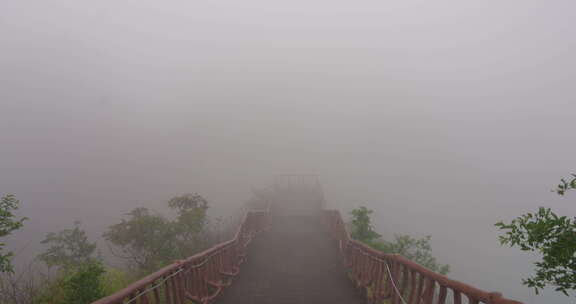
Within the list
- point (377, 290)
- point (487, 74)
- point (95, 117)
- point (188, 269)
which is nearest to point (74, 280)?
point (188, 269)

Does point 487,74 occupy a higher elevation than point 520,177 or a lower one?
higher

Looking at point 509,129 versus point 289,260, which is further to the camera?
point 509,129

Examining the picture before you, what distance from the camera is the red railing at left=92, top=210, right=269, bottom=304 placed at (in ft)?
7.77

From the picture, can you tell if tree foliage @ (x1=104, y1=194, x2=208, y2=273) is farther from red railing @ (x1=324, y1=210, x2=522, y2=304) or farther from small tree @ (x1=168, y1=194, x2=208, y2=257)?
red railing @ (x1=324, y1=210, x2=522, y2=304)

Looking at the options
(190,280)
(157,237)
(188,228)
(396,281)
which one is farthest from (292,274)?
(157,237)

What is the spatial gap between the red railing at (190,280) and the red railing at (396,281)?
2.45 metres

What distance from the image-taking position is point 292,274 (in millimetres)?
5746

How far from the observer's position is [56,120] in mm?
69000

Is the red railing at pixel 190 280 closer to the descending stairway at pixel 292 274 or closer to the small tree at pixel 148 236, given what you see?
the descending stairway at pixel 292 274

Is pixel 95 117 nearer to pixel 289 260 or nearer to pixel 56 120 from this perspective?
pixel 56 120

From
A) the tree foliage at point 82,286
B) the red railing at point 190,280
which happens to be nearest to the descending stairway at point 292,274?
the red railing at point 190,280

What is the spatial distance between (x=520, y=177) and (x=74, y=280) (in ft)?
293

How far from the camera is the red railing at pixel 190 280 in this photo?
237 centimetres

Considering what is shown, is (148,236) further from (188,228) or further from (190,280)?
(190,280)
